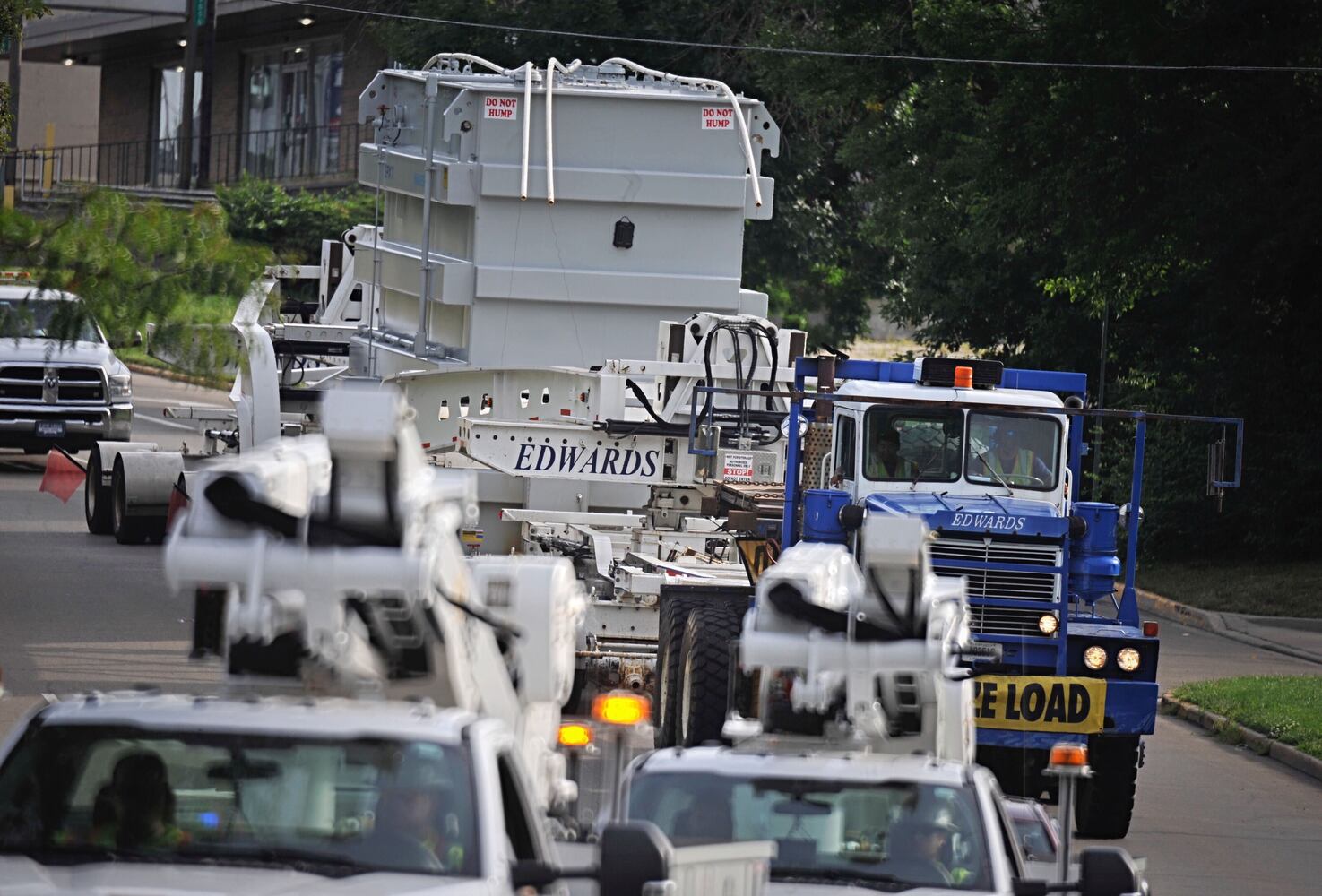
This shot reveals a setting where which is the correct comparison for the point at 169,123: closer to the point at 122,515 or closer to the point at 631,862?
the point at 122,515

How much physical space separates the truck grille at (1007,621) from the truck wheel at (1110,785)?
0.79 m

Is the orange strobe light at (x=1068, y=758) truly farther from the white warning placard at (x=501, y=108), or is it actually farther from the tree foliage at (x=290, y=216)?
the tree foliage at (x=290, y=216)

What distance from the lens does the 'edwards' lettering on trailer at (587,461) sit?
15.9m

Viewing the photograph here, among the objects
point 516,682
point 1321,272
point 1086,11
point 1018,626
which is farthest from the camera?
point 1321,272

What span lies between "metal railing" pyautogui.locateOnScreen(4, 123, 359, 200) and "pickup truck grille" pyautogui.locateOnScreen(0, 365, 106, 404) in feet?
57.2

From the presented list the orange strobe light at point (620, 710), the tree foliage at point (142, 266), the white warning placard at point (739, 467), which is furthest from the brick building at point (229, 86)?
the orange strobe light at point (620, 710)

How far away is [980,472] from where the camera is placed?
14.0 m

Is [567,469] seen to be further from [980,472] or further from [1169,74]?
[1169,74]

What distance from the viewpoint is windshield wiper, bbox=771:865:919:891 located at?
7316 mm

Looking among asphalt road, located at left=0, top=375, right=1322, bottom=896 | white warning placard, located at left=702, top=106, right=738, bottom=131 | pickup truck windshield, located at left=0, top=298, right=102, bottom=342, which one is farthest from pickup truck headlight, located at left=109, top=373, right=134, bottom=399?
pickup truck windshield, located at left=0, top=298, right=102, bottom=342

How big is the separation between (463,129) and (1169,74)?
11.4 meters

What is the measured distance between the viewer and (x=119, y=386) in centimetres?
2753

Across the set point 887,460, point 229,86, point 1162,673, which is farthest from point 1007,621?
point 229,86

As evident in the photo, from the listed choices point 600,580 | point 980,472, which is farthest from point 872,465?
point 600,580
